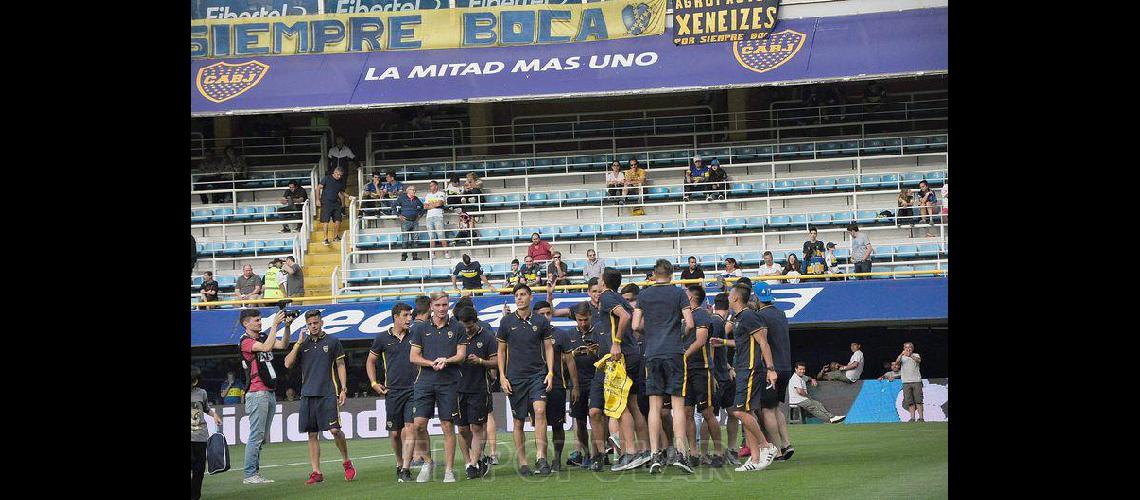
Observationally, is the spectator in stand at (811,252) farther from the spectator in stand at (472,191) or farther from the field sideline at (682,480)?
the spectator in stand at (472,191)

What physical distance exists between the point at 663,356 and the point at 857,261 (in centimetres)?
918

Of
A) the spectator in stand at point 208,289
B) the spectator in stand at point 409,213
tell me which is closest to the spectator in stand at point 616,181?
the spectator in stand at point 409,213

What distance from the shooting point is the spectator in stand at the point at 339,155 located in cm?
2400

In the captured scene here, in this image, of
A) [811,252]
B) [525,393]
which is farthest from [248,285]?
[525,393]

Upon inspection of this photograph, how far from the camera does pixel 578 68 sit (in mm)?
23516

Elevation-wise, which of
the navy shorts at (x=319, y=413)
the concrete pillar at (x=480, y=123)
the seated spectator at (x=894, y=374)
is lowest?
the seated spectator at (x=894, y=374)

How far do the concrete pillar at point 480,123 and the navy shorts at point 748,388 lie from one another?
45.5 ft

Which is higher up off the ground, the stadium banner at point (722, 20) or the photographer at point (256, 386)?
the stadium banner at point (722, 20)

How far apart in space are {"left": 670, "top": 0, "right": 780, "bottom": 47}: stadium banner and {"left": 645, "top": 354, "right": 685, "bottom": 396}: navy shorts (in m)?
12.6

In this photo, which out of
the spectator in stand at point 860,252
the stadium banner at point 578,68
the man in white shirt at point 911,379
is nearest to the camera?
the man in white shirt at point 911,379

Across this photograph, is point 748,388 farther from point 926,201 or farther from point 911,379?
point 926,201

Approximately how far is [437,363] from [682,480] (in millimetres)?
2429

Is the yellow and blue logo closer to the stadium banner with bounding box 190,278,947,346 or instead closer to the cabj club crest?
the stadium banner with bounding box 190,278,947,346

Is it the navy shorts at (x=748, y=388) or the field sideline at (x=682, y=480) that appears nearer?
the field sideline at (x=682, y=480)
